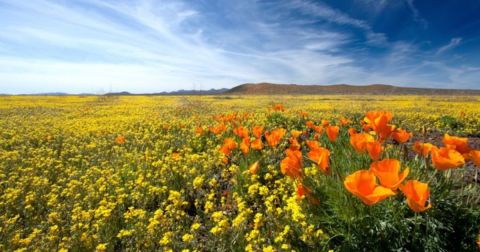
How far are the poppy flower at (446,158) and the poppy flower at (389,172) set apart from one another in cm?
36

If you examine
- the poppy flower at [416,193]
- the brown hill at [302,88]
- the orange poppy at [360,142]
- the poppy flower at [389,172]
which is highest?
the orange poppy at [360,142]

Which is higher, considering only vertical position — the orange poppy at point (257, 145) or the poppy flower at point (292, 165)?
the poppy flower at point (292, 165)

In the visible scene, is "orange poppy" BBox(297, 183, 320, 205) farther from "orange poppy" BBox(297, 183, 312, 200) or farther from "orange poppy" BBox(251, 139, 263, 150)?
"orange poppy" BBox(251, 139, 263, 150)

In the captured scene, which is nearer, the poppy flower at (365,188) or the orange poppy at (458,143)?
the poppy flower at (365,188)

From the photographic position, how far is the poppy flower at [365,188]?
1.82 meters

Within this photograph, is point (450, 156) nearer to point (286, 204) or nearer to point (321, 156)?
point (321, 156)

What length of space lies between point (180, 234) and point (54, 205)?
211 cm

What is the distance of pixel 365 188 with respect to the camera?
1904mm

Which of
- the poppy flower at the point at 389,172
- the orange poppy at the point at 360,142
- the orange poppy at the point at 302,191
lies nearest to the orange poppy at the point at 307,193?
the orange poppy at the point at 302,191

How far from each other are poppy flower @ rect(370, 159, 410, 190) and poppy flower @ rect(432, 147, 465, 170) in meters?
0.36

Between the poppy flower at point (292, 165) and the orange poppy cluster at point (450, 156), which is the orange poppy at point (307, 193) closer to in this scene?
the poppy flower at point (292, 165)

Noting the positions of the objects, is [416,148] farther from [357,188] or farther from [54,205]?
[54,205]

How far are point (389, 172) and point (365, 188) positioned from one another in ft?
0.73

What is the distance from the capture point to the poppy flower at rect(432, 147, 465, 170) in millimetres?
2095
